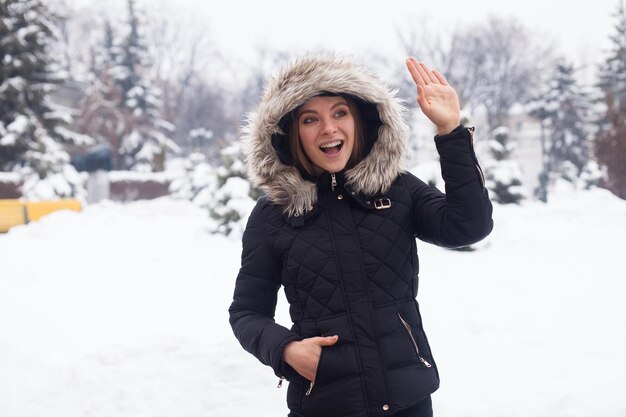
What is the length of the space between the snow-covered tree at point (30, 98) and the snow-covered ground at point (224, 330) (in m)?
10.2

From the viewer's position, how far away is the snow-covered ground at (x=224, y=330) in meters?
4.13

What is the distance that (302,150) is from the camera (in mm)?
2119

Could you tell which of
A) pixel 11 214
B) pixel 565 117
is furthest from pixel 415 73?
pixel 565 117

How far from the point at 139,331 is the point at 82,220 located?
8138 millimetres

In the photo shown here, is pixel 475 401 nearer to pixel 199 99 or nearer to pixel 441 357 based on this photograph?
pixel 441 357

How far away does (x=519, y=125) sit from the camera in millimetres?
43562

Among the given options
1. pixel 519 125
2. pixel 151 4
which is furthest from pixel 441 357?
pixel 151 4

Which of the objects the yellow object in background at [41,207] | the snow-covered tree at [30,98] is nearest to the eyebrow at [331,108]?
the yellow object in background at [41,207]

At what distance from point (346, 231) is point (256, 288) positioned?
1.32 feet

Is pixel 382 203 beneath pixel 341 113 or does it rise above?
beneath

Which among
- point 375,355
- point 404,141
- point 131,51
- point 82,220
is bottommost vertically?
point 82,220

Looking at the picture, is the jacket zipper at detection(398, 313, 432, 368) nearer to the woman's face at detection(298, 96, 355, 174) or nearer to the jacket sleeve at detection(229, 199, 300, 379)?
the jacket sleeve at detection(229, 199, 300, 379)

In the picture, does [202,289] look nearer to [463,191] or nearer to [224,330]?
[224,330]

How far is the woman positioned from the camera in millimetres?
1810
